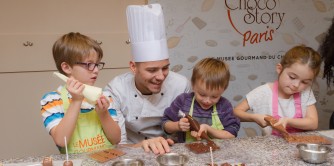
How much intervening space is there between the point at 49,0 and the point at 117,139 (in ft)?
4.67

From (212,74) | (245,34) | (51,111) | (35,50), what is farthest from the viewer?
(245,34)

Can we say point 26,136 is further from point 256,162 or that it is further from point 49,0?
point 256,162

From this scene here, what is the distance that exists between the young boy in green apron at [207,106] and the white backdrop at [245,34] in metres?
1.00

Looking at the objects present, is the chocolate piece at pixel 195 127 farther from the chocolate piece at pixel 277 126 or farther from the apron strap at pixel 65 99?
the apron strap at pixel 65 99

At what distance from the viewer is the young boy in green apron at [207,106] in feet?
5.50

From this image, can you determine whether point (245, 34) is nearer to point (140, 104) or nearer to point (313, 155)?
point (140, 104)

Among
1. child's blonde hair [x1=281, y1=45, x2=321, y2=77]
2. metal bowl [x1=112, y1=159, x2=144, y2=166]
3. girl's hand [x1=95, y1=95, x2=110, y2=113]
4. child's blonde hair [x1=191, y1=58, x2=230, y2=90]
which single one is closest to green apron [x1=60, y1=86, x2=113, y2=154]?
girl's hand [x1=95, y1=95, x2=110, y2=113]

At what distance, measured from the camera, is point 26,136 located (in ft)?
8.46

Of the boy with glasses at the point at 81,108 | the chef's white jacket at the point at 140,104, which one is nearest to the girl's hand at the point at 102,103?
the boy with glasses at the point at 81,108

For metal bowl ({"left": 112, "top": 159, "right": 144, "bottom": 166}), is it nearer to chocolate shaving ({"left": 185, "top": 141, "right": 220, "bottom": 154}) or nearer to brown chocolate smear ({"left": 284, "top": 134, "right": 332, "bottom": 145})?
chocolate shaving ({"left": 185, "top": 141, "right": 220, "bottom": 154})

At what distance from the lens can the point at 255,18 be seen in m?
2.97

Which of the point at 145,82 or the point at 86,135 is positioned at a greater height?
the point at 145,82

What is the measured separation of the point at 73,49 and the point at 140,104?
0.62m

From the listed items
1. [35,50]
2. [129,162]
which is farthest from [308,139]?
[35,50]
